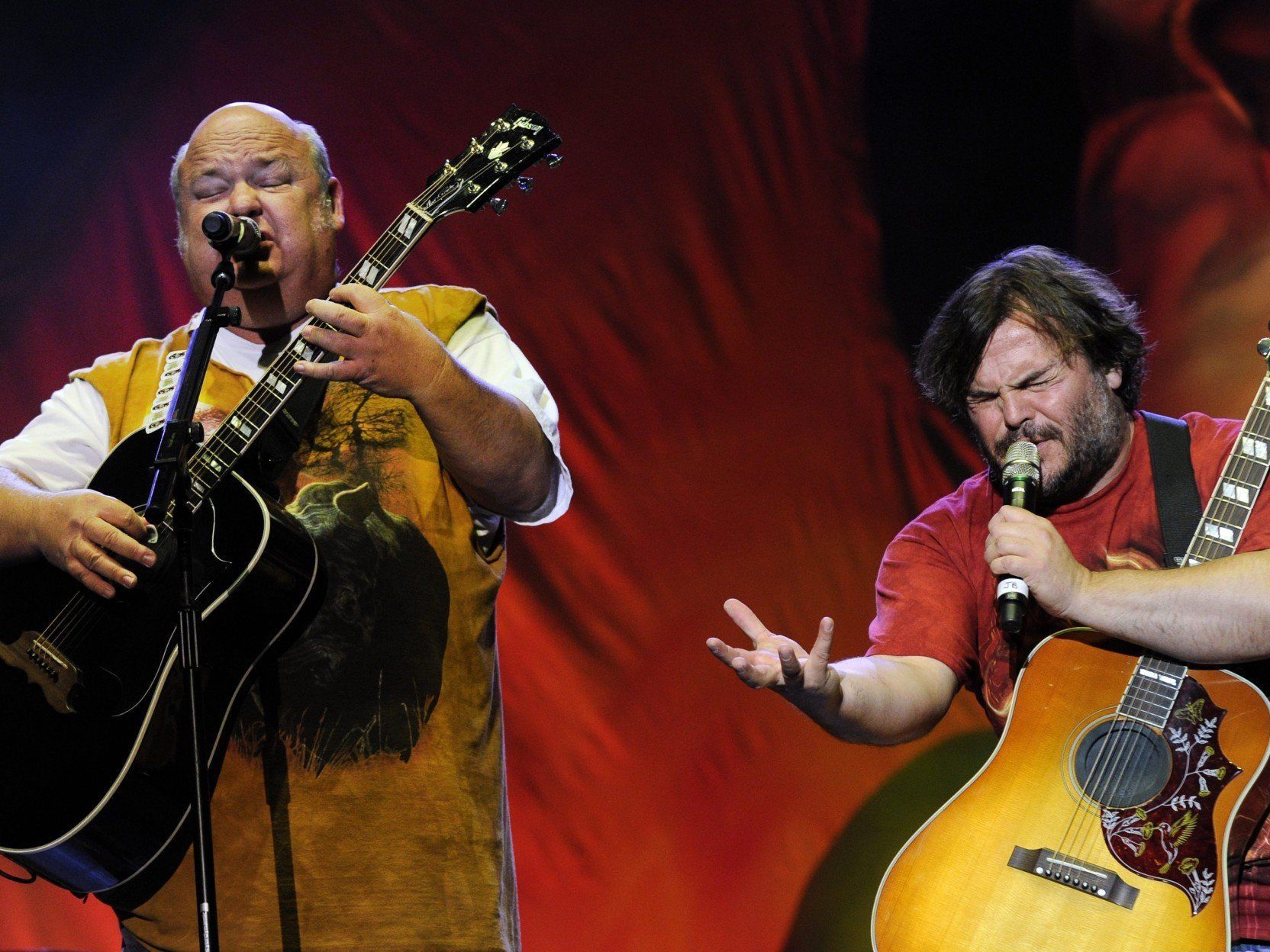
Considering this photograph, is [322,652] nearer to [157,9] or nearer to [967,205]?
[967,205]

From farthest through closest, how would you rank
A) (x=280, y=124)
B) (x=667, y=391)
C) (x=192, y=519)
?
(x=667, y=391) < (x=280, y=124) < (x=192, y=519)

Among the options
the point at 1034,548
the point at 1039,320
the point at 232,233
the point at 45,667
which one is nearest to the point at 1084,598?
the point at 1034,548

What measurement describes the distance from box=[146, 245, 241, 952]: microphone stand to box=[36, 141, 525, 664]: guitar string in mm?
188

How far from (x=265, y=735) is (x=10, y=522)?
2.02 ft

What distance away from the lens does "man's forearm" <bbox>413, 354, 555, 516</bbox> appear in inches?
83.7

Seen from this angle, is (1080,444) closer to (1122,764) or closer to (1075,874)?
(1122,764)

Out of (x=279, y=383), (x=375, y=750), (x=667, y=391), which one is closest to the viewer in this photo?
(x=375, y=750)

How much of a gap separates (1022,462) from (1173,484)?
1.30ft

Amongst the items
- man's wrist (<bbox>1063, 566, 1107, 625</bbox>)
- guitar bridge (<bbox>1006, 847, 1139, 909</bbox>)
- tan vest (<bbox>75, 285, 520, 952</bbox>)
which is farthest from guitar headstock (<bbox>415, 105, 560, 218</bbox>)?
guitar bridge (<bbox>1006, 847, 1139, 909</bbox>)

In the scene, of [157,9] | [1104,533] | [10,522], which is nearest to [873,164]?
[1104,533]

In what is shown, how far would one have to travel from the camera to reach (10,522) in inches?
90.7

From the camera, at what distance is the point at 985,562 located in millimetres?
2566

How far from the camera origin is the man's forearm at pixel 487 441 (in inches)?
83.7

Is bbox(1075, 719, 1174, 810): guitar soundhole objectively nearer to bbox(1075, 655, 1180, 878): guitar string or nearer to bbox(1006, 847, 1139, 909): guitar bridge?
bbox(1075, 655, 1180, 878): guitar string
